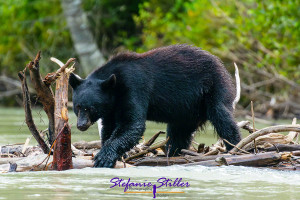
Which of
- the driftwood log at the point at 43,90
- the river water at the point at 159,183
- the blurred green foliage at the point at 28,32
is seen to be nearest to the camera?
the river water at the point at 159,183

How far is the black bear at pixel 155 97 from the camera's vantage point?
21.4 feet

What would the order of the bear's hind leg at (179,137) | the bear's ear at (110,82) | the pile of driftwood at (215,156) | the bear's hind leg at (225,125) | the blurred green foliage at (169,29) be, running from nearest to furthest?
1. the pile of driftwood at (215,156)
2. the bear's ear at (110,82)
3. the bear's hind leg at (225,125)
4. the bear's hind leg at (179,137)
5. the blurred green foliage at (169,29)

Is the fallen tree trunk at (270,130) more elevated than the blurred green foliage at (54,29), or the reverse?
the blurred green foliage at (54,29)

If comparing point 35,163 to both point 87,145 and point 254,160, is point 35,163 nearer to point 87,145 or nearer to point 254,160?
point 87,145

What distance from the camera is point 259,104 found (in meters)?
15.7

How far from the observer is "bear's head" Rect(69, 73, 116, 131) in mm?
6457

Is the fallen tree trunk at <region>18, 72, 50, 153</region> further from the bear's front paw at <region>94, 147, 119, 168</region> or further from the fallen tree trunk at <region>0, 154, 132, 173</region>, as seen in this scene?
the bear's front paw at <region>94, 147, 119, 168</region>

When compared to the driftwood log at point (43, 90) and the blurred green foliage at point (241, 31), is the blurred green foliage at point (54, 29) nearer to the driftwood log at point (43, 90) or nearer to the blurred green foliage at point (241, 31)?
the blurred green foliage at point (241, 31)

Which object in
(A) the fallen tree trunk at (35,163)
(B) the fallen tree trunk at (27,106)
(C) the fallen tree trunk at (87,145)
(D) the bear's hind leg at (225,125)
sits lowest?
(C) the fallen tree trunk at (87,145)

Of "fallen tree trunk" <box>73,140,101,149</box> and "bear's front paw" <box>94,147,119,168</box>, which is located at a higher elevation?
"bear's front paw" <box>94,147,119,168</box>

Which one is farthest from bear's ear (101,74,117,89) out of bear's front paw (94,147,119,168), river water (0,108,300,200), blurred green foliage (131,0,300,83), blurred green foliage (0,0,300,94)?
blurred green foliage (131,0,300,83)

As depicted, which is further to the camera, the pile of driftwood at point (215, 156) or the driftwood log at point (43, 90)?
the pile of driftwood at point (215, 156)

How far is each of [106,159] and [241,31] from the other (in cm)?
987

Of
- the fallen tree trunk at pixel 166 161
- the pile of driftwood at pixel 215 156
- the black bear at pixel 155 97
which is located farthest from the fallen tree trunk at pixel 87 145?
the fallen tree trunk at pixel 166 161
